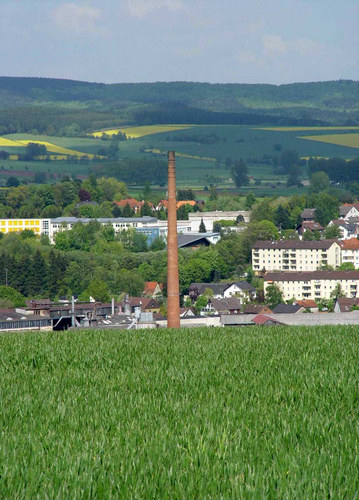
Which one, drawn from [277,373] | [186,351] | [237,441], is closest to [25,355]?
[186,351]

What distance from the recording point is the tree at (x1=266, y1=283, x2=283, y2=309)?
2969 inches

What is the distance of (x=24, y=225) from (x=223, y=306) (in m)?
59.9

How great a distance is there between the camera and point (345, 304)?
71188mm

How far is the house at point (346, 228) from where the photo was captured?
4547 inches

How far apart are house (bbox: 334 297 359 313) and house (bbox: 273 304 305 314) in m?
2.28

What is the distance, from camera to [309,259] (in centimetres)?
9769

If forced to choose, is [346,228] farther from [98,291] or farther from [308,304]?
[98,291]

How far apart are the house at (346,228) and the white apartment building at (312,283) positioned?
104 feet

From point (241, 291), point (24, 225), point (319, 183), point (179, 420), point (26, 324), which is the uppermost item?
point (179, 420)

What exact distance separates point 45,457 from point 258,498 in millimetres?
1907

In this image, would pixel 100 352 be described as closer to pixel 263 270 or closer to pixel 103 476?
pixel 103 476

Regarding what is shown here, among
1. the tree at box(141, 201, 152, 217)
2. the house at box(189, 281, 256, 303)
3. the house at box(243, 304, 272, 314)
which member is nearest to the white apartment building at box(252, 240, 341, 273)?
the house at box(189, 281, 256, 303)

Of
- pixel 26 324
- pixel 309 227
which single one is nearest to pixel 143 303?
pixel 26 324

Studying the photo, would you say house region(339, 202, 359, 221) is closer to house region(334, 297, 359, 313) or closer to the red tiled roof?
the red tiled roof
